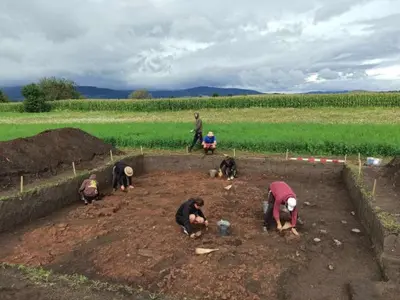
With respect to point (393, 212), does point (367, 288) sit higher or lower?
lower

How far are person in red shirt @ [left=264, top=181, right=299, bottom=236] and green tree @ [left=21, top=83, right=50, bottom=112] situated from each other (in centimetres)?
4265

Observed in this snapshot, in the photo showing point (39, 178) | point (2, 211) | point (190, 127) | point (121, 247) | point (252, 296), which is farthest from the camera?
point (190, 127)

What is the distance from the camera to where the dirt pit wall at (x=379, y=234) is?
5.95 metres

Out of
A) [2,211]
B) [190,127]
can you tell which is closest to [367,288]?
[2,211]

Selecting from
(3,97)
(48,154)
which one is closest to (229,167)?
(48,154)

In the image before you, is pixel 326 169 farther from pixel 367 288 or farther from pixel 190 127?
pixel 190 127

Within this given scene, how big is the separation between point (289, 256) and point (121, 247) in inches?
122

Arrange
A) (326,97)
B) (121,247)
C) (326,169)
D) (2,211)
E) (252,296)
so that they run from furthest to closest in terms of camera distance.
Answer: (326,97) < (326,169) < (2,211) < (121,247) < (252,296)

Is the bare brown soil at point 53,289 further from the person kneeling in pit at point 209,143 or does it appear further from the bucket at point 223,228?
the person kneeling in pit at point 209,143

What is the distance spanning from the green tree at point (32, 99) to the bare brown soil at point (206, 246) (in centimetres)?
3889

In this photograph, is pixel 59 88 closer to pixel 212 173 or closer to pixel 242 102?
pixel 242 102

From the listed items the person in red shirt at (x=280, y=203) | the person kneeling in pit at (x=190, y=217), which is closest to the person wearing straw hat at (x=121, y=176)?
the person kneeling in pit at (x=190, y=217)

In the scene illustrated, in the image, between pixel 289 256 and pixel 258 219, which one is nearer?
pixel 289 256

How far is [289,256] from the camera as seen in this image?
6547 millimetres
